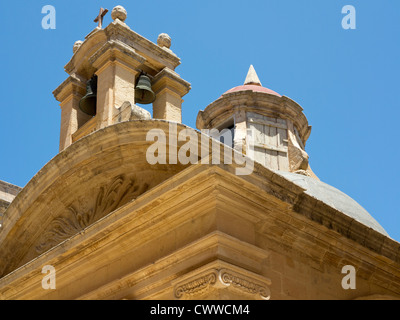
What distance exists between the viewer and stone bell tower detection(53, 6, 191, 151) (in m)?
10.0

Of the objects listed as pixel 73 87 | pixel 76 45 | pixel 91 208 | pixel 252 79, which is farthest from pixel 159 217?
pixel 252 79

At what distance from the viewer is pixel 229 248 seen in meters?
6.39

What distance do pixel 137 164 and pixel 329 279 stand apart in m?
2.68

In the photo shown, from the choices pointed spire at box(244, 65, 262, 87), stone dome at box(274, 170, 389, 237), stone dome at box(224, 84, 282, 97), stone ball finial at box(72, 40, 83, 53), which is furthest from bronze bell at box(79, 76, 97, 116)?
pointed spire at box(244, 65, 262, 87)

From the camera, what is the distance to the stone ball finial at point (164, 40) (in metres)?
11.2

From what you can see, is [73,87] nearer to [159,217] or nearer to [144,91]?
[144,91]

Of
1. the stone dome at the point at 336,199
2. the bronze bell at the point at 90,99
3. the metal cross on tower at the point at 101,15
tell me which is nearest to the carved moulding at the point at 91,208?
the bronze bell at the point at 90,99

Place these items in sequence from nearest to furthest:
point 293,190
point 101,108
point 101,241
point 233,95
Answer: point 293,190
point 101,241
point 101,108
point 233,95

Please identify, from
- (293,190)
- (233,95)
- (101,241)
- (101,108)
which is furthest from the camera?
(233,95)

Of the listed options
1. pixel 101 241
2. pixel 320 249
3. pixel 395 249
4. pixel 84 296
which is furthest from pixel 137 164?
pixel 395 249

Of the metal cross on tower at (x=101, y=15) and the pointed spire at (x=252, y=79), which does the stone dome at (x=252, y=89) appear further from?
the metal cross on tower at (x=101, y=15)

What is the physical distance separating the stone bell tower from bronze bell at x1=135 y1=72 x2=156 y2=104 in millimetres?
90

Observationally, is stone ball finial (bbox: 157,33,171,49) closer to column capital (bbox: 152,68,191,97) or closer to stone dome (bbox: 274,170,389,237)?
column capital (bbox: 152,68,191,97)

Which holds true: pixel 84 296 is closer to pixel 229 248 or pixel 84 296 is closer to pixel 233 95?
pixel 229 248
